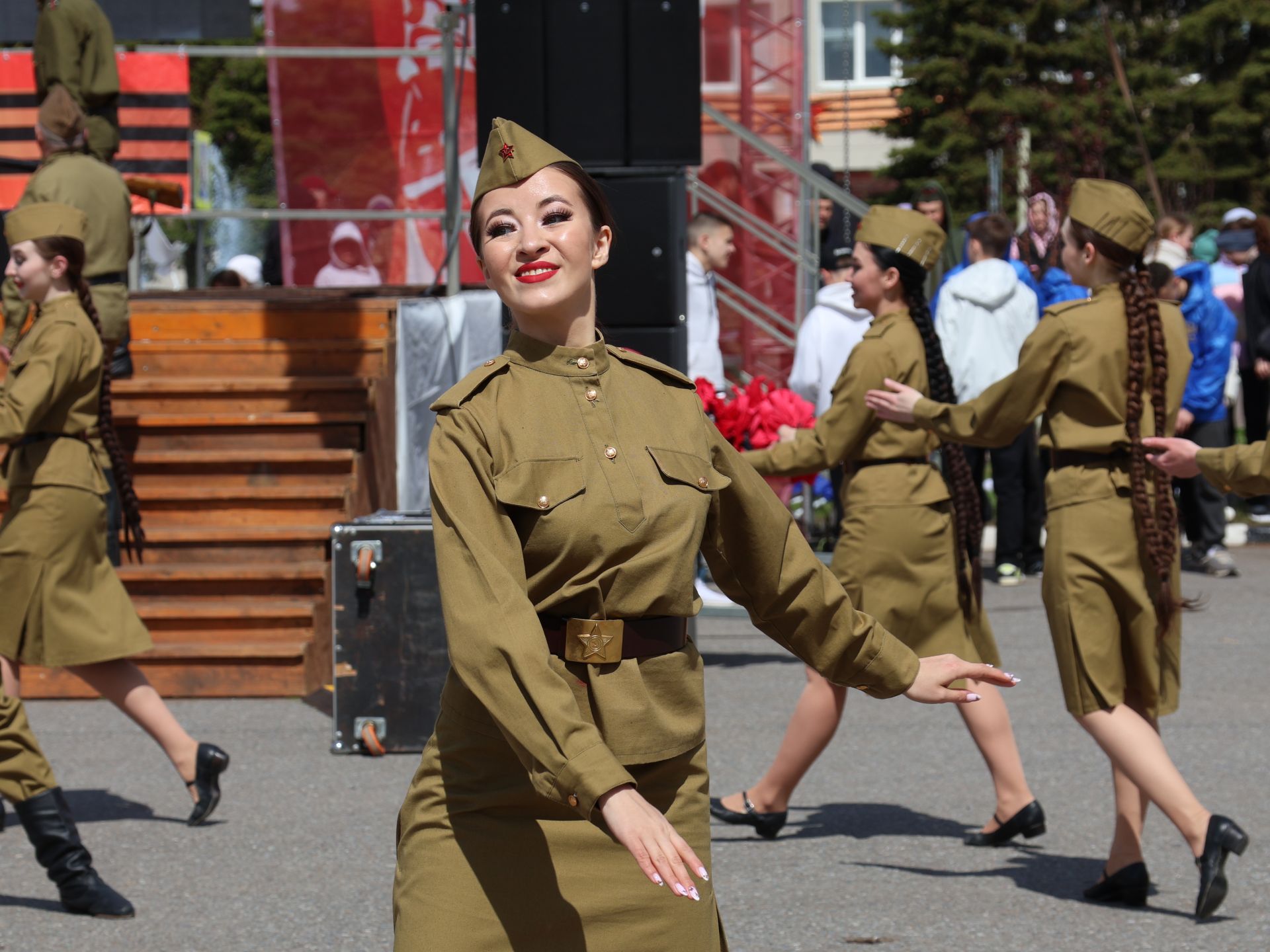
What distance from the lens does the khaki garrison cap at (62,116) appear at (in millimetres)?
9086

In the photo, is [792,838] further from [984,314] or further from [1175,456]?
[984,314]

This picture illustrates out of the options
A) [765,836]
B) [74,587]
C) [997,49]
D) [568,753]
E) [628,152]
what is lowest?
[765,836]

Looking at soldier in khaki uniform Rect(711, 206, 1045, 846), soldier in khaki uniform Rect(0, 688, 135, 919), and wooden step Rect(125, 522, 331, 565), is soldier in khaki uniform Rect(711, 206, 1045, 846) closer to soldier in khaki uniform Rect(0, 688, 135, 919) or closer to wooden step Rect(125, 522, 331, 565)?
soldier in khaki uniform Rect(0, 688, 135, 919)

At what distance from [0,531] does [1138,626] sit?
368cm

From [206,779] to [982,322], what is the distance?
241 inches

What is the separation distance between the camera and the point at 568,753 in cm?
270

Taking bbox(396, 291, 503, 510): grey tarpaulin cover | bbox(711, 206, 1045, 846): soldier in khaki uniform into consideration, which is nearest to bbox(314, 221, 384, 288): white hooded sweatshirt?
bbox(396, 291, 503, 510): grey tarpaulin cover

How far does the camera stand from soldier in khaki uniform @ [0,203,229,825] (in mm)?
6078

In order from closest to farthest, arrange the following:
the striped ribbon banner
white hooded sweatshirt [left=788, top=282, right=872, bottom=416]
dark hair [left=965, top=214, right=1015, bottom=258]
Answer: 1. white hooded sweatshirt [left=788, top=282, right=872, bottom=416]
2. dark hair [left=965, top=214, right=1015, bottom=258]
3. the striped ribbon banner

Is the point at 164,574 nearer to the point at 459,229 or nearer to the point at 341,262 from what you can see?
the point at 459,229

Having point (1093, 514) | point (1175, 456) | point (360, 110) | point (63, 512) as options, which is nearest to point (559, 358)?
point (1175, 456)

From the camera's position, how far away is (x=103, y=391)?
6781mm

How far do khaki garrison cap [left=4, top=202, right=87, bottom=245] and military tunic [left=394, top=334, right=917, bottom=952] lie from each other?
11.5 ft

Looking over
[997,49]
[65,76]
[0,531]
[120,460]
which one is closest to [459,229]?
[65,76]
